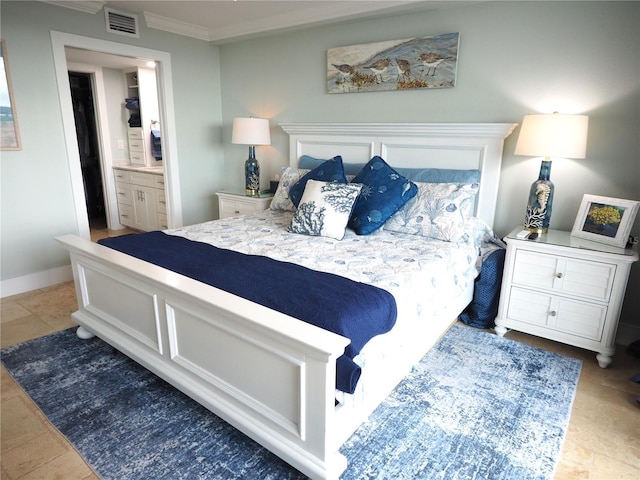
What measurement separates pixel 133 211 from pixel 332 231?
3654mm

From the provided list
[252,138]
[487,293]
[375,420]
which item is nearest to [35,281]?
[252,138]

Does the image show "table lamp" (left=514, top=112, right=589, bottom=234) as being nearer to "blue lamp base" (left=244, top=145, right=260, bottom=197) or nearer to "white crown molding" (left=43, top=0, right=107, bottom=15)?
"blue lamp base" (left=244, top=145, right=260, bottom=197)

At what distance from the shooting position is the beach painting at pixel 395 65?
2980 mm

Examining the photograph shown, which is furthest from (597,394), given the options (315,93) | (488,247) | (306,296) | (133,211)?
(133,211)

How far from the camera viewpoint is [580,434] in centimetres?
183

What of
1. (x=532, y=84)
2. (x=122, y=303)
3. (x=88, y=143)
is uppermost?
(x=532, y=84)

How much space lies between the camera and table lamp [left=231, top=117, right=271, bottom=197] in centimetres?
388

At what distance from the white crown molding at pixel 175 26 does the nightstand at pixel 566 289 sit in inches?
142

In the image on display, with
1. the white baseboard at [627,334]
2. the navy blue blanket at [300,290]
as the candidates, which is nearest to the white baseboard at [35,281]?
the navy blue blanket at [300,290]

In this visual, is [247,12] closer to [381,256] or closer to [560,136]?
[381,256]

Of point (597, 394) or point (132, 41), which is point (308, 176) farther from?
point (597, 394)

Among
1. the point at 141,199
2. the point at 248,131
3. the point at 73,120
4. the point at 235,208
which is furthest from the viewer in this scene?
the point at 141,199

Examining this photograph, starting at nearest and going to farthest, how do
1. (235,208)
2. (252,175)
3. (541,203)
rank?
(541,203) < (252,175) < (235,208)

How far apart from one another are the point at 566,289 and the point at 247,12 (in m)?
3.32
